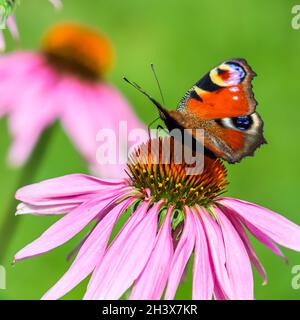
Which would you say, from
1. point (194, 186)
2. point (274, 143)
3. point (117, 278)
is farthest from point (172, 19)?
Answer: point (117, 278)

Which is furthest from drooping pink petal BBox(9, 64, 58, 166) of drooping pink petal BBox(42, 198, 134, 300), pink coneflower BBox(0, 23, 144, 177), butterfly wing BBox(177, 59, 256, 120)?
drooping pink petal BBox(42, 198, 134, 300)

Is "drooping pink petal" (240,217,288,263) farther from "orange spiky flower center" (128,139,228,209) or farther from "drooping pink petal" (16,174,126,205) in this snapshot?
"drooping pink petal" (16,174,126,205)

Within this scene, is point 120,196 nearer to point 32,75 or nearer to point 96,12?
point 32,75

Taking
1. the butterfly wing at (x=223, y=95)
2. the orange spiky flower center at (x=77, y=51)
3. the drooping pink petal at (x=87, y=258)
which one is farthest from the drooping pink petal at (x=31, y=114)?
the drooping pink petal at (x=87, y=258)

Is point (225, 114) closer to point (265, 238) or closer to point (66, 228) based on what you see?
point (265, 238)

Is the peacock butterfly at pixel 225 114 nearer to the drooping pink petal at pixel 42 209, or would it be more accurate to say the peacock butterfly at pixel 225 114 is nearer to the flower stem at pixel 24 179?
the drooping pink petal at pixel 42 209
